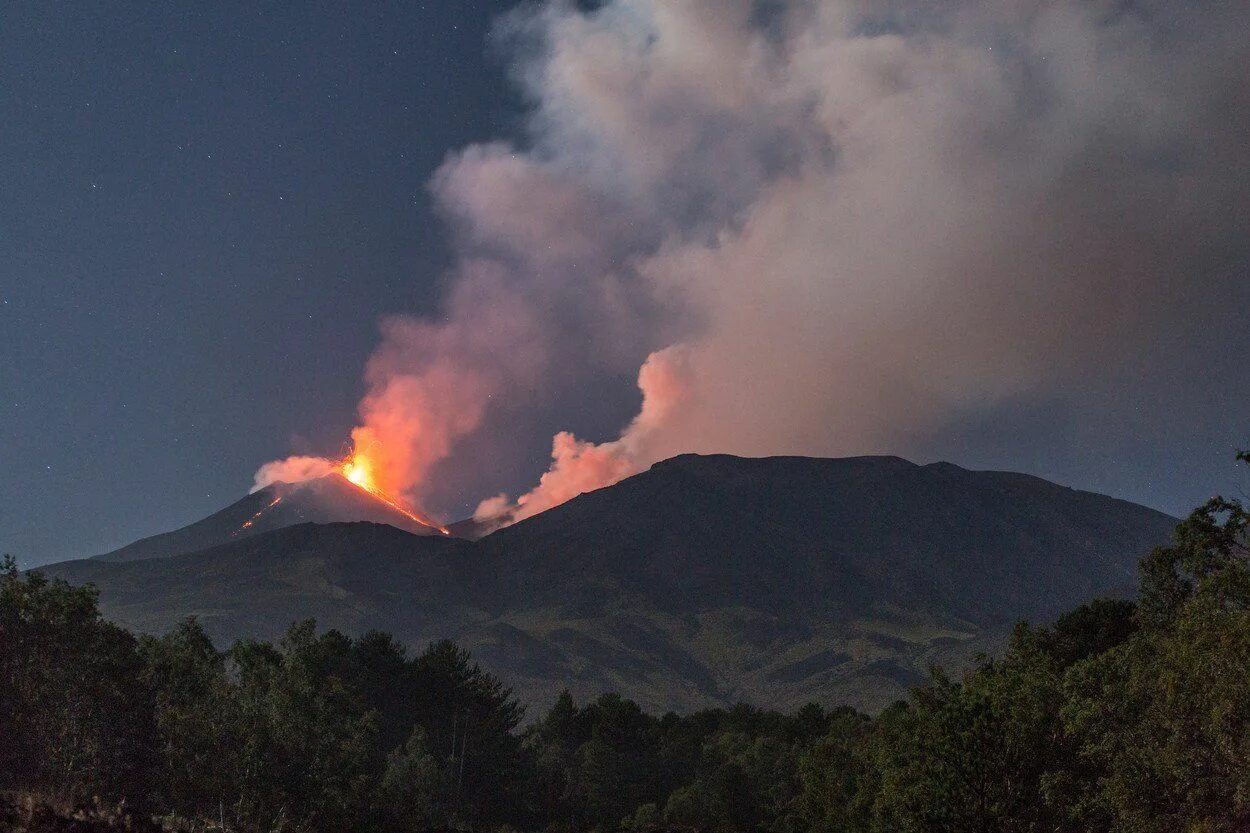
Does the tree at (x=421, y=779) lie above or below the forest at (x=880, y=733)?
below

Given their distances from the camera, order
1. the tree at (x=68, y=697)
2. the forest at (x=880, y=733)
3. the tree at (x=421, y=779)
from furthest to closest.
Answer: the tree at (x=421, y=779) < the tree at (x=68, y=697) < the forest at (x=880, y=733)

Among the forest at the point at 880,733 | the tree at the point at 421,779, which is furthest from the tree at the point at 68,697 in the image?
the tree at the point at 421,779

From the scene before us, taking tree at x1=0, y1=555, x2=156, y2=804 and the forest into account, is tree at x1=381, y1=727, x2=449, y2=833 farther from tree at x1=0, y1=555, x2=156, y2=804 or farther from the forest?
tree at x1=0, y1=555, x2=156, y2=804

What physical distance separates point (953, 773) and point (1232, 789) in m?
13.0

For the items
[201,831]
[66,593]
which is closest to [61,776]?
[66,593]

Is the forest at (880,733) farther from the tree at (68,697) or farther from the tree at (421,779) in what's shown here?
the tree at (421,779)

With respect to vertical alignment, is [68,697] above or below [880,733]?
above

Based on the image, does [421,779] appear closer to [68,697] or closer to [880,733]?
[880,733]

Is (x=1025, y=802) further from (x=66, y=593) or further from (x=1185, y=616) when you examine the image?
(x=66, y=593)

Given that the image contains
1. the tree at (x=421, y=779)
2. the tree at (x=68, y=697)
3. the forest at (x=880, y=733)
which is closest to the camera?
the forest at (x=880, y=733)

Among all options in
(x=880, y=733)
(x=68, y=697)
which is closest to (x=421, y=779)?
(x=880, y=733)

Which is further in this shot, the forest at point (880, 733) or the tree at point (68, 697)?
the tree at point (68, 697)

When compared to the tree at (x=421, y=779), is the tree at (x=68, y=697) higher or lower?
higher

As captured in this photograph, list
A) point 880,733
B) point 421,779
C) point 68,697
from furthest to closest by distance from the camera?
1. point 421,779
2. point 880,733
3. point 68,697
